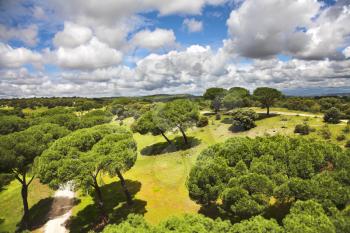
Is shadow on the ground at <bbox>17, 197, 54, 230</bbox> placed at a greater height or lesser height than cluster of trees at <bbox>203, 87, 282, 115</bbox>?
lesser

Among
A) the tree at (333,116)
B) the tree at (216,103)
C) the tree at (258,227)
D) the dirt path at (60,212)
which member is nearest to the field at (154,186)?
the dirt path at (60,212)

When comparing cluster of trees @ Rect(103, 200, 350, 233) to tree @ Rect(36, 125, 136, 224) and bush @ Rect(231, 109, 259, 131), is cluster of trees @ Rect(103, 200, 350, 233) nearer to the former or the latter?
tree @ Rect(36, 125, 136, 224)

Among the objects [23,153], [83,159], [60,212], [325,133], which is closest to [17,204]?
[60,212]

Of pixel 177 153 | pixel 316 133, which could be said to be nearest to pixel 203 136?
pixel 177 153

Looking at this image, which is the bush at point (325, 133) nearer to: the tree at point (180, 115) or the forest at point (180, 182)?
the forest at point (180, 182)

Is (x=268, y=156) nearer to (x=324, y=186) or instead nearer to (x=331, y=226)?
(x=324, y=186)

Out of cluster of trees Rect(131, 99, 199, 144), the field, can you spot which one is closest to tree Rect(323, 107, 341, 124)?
the field
